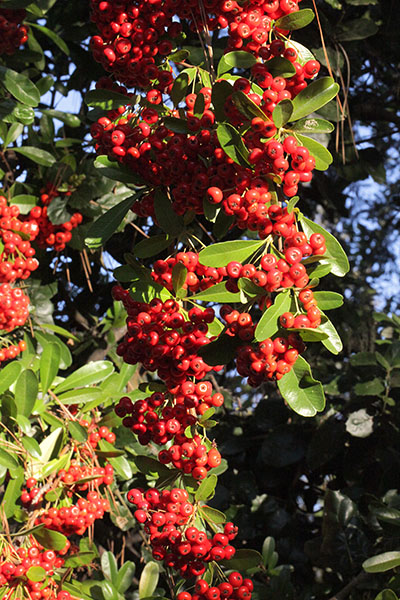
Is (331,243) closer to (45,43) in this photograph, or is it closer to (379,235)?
(45,43)

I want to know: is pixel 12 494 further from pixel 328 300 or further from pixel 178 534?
pixel 328 300

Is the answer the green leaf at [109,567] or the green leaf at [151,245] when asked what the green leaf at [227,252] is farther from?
the green leaf at [109,567]

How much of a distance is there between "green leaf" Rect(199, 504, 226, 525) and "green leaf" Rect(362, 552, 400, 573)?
65cm

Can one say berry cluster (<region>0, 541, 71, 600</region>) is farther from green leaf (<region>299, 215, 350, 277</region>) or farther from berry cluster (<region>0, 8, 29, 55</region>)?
berry cluster (<region>0, 8, 29, 55</region>)

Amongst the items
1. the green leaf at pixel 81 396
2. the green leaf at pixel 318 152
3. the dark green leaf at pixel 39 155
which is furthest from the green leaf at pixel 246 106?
the dark green leaf at pixel 39 155

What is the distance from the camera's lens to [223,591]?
1.24 meters

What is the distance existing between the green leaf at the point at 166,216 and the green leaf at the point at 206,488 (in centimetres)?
51

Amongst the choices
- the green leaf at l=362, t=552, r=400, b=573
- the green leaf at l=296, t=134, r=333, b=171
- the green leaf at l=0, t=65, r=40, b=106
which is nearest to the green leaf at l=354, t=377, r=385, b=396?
the green leaf at l=362, t=552, r=400, b=573

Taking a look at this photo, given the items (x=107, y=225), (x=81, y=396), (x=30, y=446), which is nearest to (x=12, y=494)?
(x=30, y=446)

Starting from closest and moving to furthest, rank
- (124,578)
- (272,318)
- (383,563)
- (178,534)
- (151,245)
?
(272,318) → (178,534) → (151,245) → (383,563) → (124,578)

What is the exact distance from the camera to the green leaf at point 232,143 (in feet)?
3.33

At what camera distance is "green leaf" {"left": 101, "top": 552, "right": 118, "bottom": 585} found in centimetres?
215

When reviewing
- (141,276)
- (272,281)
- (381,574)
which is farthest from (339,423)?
(272,281)

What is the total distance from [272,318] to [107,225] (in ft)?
1.70
